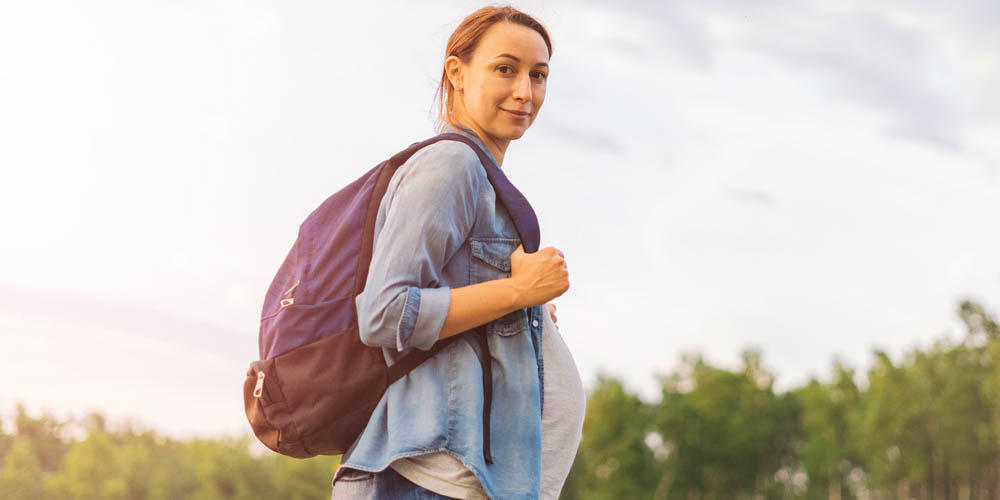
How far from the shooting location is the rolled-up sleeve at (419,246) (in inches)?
111

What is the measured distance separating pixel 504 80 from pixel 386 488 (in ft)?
3.95

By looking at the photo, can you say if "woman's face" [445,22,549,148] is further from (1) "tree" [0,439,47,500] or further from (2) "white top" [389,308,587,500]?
(1) "tree" [0,439,47,500]

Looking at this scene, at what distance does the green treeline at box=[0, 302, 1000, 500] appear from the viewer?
6000cm

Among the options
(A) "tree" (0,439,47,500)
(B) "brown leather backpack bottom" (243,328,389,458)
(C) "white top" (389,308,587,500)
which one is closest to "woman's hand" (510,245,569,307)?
(C) "white top" (389,308,587,500)

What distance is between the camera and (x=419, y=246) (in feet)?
9.41

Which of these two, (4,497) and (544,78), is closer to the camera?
(544,78)

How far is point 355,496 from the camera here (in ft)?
9.55

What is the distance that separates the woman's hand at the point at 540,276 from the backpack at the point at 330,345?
0.32 feet

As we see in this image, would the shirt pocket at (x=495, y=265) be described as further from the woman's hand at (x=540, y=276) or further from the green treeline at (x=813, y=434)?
the green treeline at (x=813, y=434)

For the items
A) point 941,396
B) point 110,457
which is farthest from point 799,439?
point 110,457

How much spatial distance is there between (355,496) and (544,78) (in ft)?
4.39

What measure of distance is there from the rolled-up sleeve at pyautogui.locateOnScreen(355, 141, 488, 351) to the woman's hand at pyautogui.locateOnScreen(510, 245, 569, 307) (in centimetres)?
18

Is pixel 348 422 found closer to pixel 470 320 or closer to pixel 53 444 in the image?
pixel 470 320

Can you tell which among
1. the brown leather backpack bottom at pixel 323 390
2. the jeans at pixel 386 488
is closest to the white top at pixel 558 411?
the jeans at pixel 386 488
